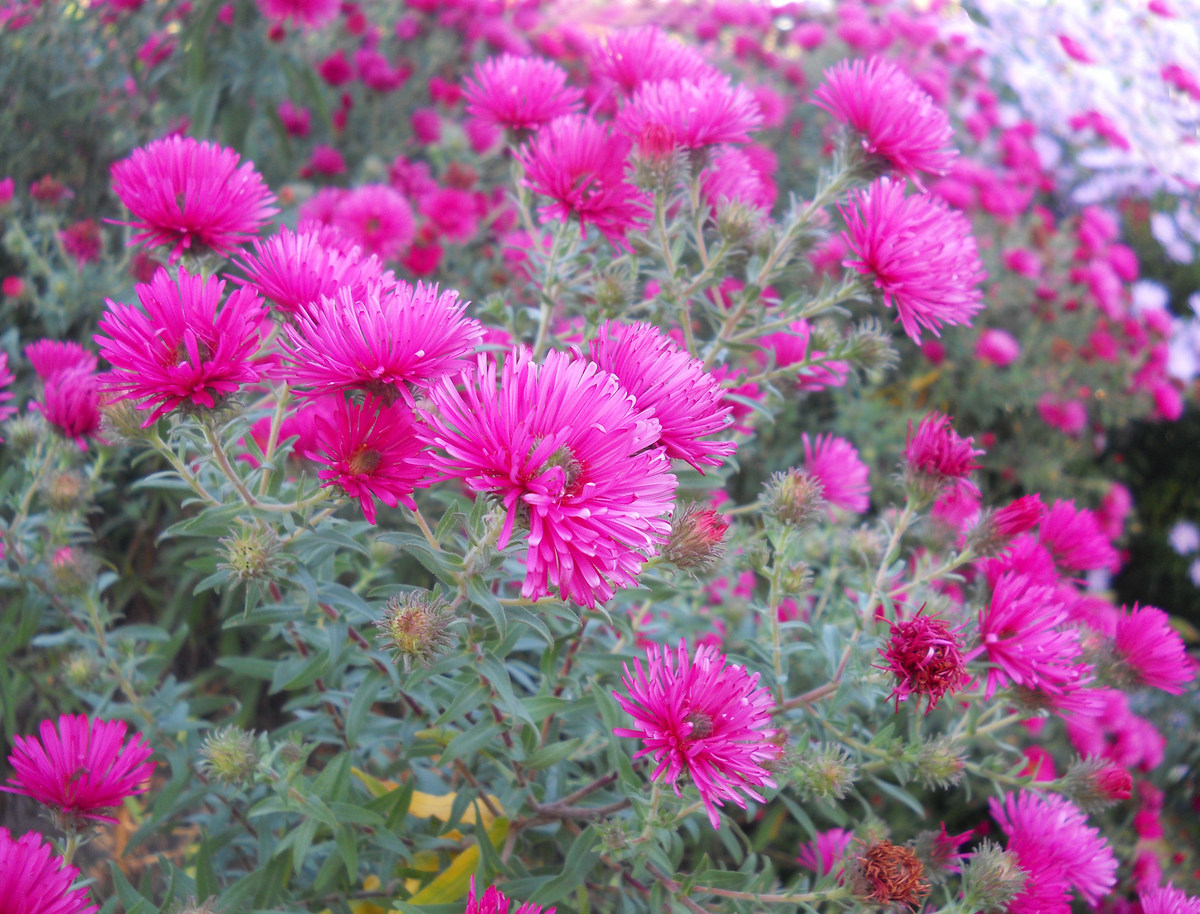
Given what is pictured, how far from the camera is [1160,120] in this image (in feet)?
16.7

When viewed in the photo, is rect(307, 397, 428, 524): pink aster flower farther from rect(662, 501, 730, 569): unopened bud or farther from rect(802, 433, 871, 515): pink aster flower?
rect(802, 433, 871, 515): pink aster flower

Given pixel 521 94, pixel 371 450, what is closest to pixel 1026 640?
pixel 371 450

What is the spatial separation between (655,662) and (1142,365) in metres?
3.57

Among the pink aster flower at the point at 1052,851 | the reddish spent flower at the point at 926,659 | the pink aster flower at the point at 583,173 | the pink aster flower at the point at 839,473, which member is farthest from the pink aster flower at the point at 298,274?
the pink aster flower at the point at 1052,851

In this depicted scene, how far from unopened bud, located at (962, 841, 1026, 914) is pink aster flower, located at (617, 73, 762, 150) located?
3.98 ft

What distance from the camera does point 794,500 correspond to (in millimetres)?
1288

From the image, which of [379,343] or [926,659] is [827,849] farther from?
[379,343]

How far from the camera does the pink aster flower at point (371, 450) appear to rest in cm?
92

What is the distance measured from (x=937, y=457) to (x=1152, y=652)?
1.80ft

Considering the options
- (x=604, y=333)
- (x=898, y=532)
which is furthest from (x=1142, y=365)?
(x=604, y=333)

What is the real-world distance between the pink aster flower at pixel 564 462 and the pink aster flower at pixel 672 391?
0.12 metres

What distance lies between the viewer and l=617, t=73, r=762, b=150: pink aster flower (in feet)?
4.52

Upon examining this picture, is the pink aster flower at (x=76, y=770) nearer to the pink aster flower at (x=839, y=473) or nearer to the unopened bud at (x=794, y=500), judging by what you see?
the unopened bud at (x=794, y=500)

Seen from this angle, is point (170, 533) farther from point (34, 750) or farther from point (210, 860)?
point (210, 860)
